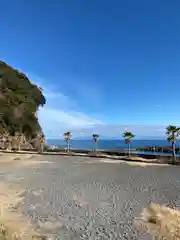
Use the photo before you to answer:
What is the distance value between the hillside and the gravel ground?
35.9 m

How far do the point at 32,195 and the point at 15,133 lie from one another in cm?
4932

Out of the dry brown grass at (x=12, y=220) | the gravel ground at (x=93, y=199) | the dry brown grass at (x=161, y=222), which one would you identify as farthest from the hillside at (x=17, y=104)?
the dry brown grass at (x=161, y=222)

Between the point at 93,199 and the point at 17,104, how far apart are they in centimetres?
5107

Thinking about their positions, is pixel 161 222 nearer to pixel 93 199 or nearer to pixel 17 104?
pixel 93 199

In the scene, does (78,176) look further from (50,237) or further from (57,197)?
(50,237)

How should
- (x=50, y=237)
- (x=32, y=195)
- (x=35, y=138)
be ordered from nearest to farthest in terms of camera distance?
(x=50, y=237)
(x=32, y=195)
(x=35, y=138)

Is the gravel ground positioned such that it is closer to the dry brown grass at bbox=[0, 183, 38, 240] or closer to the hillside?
the dry brown grass at bbox=[0, 183, 38, 240]

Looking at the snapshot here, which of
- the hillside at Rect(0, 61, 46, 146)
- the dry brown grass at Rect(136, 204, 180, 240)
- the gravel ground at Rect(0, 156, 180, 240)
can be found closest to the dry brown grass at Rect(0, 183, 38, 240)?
the gravel ground at Rect(0, 156, 180, 240)

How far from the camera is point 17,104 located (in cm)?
6556

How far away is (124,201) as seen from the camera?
18.6 m

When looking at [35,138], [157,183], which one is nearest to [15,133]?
[35,138]

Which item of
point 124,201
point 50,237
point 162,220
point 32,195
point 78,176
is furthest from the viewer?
point 78,176

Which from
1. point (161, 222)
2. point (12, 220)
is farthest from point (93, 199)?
point (12, 220)

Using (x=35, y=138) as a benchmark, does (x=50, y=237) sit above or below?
below
